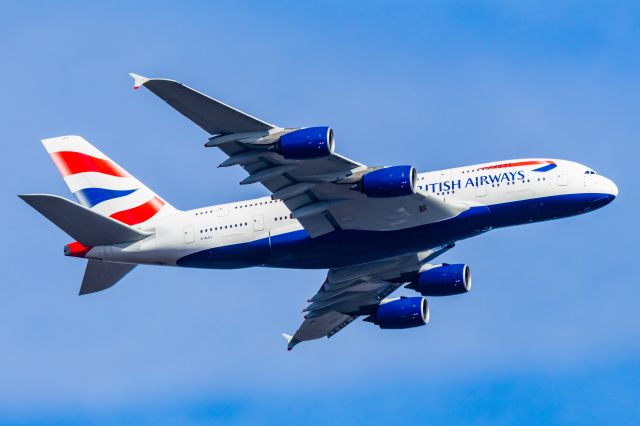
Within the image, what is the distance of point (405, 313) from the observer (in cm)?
7981

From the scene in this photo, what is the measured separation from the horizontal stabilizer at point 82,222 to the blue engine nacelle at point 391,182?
1350 centimetres

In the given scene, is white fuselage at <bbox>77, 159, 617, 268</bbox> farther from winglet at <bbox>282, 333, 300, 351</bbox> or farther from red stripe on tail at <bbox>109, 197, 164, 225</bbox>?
winglet at <bbox>282, 333, 300, 351</bbox>

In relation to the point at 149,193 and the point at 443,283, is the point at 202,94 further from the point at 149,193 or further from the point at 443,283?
the point at 443,283

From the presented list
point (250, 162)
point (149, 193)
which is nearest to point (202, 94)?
point (250, 162)

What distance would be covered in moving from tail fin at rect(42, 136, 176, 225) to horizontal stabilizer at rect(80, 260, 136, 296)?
9.62ft

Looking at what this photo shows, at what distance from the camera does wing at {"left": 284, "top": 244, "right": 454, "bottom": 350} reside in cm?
7831

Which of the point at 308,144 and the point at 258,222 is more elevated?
the point at 308,144

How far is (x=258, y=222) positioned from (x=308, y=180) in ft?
15.4

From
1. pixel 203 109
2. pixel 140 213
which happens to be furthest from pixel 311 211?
pixel 140 213

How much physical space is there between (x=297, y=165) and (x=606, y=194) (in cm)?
1607

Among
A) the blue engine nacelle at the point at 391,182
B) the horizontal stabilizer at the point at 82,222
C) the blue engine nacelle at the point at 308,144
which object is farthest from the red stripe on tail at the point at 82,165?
the blue engine nacelle at the point at 391,182

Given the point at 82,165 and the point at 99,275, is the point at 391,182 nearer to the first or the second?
the point at 99,275

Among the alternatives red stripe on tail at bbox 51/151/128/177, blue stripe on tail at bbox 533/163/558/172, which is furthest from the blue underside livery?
red stripe on tail at bbox 51/151/128/177

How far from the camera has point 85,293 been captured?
7544cm
